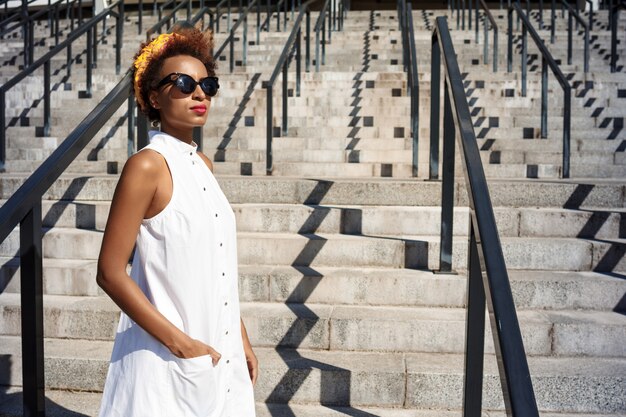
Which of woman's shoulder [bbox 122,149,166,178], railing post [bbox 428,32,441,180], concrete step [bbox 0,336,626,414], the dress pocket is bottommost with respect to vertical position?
concrete step [bbox 0,336,626,414]

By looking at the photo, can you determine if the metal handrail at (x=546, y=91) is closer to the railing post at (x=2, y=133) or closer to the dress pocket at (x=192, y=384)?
the dress pocket at (x=192, y=384)

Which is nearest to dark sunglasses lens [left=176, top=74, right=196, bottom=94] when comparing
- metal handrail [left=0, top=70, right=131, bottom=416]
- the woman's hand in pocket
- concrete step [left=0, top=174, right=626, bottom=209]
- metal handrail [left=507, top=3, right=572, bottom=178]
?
the woman's hand in pocket

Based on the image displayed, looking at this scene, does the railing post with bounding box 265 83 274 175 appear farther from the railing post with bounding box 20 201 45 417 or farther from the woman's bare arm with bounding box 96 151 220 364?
the woman's bare arm with bounding box 96 151 220 364

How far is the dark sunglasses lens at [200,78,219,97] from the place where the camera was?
1784mm

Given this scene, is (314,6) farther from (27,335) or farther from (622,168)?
(27,335)

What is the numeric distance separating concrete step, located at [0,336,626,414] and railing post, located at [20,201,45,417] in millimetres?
621

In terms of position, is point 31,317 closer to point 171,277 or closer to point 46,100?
Answer: point 171,277

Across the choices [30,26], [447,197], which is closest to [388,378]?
[447,197]

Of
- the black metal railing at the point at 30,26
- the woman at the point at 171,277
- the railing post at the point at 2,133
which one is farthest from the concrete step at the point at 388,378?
the black metal railing at the point at 30,26

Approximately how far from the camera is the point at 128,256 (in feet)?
5.27

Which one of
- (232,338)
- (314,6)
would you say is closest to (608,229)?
(232,338)

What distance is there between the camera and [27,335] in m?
2.34

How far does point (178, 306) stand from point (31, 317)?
96 cm

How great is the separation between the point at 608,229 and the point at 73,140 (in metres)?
2.96
